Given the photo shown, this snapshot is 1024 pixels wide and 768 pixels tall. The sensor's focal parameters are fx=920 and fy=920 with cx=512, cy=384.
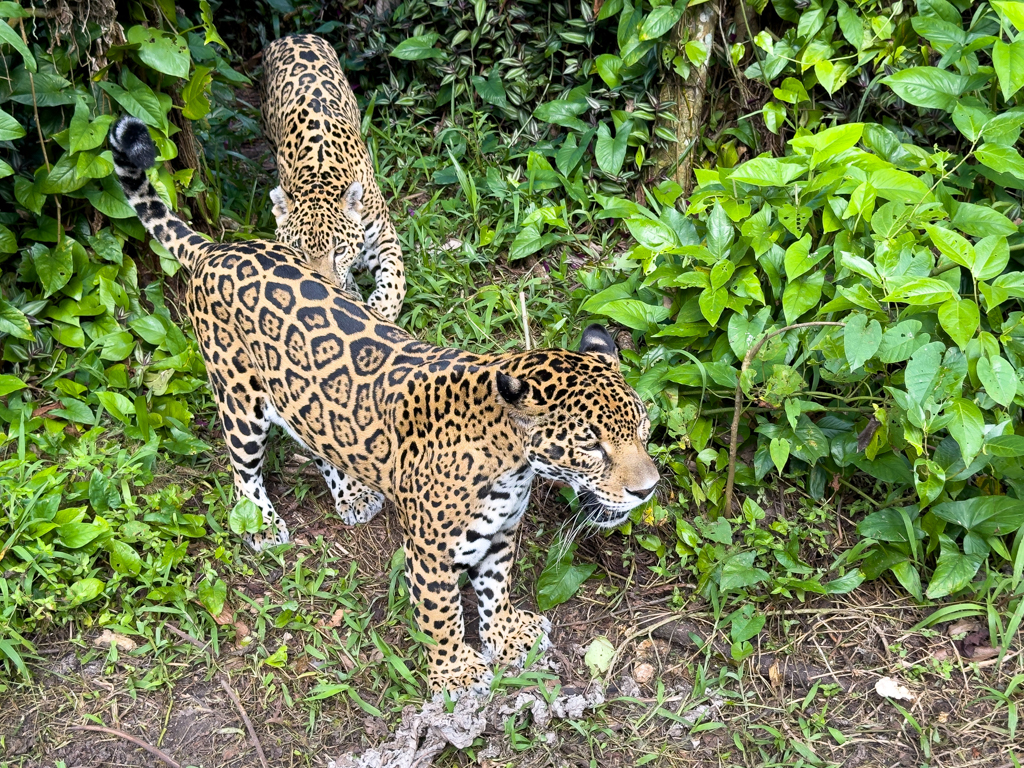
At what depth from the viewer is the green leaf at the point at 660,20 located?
245 inches

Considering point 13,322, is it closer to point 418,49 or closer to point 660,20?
point 418,49

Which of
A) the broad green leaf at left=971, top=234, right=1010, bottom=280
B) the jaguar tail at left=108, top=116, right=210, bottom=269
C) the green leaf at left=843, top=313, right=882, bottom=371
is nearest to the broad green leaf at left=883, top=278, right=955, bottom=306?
the green leaf at left=843, top=313, right=882, bottom=371

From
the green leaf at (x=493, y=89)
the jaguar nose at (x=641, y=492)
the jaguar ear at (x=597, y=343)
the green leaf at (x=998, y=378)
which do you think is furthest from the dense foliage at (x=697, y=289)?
the jaguar nose at (x=641, y=492)

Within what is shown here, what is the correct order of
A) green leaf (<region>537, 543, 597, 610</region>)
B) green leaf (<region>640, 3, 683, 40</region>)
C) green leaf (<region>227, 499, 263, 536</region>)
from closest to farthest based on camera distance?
1. green leaf (<region>537, 543, 597, 610</region>)
2. green leaf (<region>227, 499, 263, 536</region>)
3. green leaf (<region>640, 3, 683, 40</region>)

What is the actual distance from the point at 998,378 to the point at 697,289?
1.82 m

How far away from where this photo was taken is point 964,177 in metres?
5.62

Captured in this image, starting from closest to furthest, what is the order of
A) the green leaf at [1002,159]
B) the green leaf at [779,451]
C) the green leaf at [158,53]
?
the green leaf at [1002,159], the green leaf at [779,451], the green leaf at [158,53]

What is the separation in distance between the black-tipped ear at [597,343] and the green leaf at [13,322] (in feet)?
11.6

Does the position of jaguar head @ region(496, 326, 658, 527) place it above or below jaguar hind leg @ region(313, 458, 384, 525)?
above

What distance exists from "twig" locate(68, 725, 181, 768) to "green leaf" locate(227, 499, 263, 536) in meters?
1.23

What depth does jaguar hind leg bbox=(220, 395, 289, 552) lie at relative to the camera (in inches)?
216

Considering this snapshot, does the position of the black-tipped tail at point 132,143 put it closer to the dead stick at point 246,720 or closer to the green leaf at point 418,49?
the green leaf at point 418,49

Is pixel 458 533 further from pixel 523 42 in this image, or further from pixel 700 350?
pixel 523 42

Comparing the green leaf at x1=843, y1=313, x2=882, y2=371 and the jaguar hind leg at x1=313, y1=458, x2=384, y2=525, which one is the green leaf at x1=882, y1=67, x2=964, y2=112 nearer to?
the green leaf at x1=843, y1=313, x2=882, y2=371
